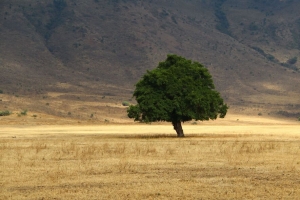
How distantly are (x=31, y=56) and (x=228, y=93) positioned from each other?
136ft

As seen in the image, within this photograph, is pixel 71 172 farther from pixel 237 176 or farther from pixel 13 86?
pixel 13 86

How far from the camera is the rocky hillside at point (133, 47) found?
125625 millimetres

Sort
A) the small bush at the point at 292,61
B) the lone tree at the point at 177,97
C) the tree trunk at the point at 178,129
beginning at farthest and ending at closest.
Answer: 1. the small bush at the point at 292,61
2. the tree trunk at the point at 178,129
3. the lone tree at the point at 177,97

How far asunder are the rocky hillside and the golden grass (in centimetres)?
8650

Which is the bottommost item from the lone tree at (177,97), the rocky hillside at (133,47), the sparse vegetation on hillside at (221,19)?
the lone tree at (177,97)

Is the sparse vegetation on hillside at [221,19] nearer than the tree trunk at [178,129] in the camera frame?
No

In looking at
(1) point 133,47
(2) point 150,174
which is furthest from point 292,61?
(2) point 150,174

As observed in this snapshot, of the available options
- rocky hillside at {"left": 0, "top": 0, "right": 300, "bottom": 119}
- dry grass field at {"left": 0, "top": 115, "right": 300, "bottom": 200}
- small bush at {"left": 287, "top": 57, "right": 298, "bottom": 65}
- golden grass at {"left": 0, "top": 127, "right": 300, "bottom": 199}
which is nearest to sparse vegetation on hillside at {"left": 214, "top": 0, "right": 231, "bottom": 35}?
rocky hillside at {"left": 0, "top": 0, "right": 300, "bottom": 119}

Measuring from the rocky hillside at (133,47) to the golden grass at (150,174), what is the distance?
86496 mm

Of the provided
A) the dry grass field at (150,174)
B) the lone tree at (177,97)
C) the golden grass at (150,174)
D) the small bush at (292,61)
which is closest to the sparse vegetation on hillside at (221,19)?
the small bush at (292,61)

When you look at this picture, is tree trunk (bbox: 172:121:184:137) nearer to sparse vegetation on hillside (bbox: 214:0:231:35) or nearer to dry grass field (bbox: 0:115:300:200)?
dry grass field (bbox: 0:115:300:200)

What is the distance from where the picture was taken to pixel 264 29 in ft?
554

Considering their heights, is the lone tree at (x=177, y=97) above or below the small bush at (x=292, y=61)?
below

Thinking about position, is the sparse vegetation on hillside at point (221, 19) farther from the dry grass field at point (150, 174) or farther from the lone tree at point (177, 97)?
the dry grass field at point (150, 174)
